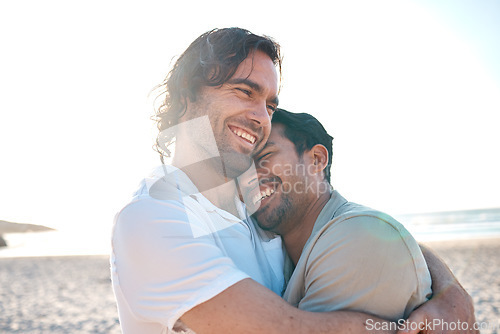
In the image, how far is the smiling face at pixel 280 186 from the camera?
296 centimetres

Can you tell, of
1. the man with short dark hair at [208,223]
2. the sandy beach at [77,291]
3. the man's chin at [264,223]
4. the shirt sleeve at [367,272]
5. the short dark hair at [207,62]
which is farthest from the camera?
the sandy beach at [77,291]

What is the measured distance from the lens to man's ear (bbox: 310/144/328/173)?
10.8 ft

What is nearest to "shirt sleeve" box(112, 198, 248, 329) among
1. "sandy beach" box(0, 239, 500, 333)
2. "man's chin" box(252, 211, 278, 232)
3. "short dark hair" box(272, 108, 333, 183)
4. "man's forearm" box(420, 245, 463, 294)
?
"man's forearm" box(420, 245, 463, 294)

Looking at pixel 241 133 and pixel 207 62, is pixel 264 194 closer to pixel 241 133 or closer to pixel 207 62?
pixel 241 133

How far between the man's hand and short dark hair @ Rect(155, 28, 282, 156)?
1719 mm

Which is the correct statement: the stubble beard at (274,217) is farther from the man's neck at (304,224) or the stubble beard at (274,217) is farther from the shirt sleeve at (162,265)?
the shirt sleeve at (162,265)

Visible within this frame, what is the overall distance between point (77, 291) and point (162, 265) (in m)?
10.7

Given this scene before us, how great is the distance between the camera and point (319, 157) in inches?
131

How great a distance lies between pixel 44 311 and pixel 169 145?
729cm

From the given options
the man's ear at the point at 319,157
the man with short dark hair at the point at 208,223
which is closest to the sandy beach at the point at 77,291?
the man's ear at the point at 319,157

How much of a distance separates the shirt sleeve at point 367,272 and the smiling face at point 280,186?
111cm

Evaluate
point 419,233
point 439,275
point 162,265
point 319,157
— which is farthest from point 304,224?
point 419,233

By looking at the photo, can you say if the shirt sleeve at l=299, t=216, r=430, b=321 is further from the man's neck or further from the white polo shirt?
the man's neck

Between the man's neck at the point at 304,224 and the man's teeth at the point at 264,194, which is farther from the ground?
the man's teeth at the point at 264,194
